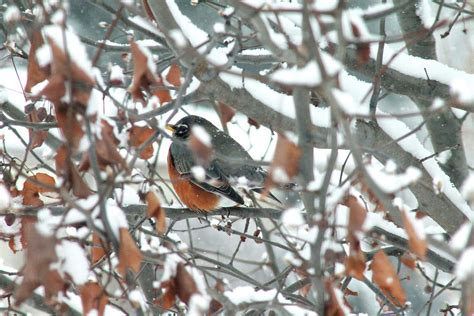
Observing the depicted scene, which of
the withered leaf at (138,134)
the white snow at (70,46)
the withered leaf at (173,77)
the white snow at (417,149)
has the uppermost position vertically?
the white snow at (417,149)

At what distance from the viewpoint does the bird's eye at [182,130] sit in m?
4.72

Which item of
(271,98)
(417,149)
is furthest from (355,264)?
(417,149)

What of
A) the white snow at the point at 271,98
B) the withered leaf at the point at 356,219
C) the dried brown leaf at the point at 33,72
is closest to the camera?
the withered leaf at the point at 356,219

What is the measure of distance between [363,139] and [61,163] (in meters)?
2.02

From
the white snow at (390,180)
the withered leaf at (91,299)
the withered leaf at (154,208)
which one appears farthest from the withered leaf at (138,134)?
the white snow at (390,180)

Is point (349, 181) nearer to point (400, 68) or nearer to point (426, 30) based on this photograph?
point (426, 30)

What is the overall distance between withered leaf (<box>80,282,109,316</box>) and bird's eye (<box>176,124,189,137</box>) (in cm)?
258

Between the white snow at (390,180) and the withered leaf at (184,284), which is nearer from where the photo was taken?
the white snow at (390,180)

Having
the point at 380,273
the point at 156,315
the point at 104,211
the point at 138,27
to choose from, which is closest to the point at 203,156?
the point at 104,211

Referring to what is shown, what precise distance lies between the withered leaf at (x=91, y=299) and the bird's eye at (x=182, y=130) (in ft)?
8.46

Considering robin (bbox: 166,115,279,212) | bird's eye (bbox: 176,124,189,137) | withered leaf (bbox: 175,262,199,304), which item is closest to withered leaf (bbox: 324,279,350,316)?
withered leaf (bbox: 175,262,199,304)

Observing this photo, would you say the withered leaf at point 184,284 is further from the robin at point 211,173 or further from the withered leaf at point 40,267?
the robin at point 211,173

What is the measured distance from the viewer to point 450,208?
3.74m

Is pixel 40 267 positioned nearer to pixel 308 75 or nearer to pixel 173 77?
pixel 308 75
